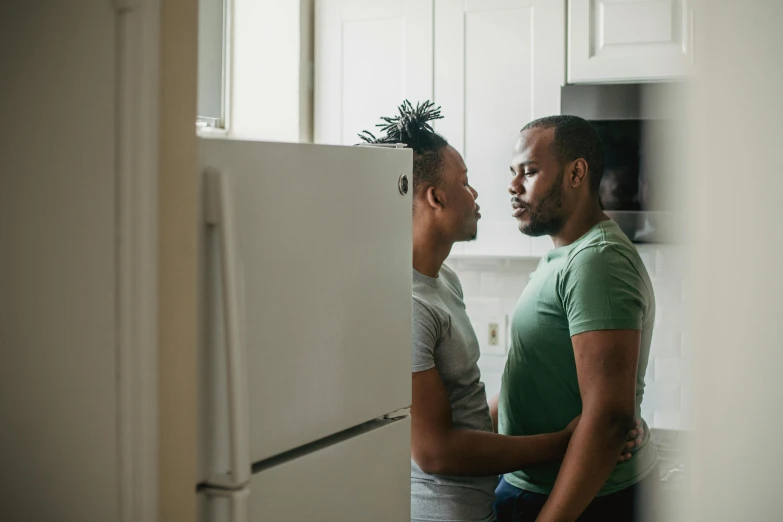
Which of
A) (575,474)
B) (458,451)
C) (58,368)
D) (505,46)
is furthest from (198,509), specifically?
(505,46)

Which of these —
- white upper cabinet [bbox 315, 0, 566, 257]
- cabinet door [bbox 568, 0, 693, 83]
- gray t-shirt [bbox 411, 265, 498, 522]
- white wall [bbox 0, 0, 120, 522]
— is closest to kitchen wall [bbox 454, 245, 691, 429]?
white upper cabinet [bbox 315, 0, 566, 257]

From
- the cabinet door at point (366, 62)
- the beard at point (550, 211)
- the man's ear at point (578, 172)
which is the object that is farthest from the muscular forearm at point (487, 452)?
the cabinet door at point (366, 62)

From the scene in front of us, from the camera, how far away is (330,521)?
3.73 ft

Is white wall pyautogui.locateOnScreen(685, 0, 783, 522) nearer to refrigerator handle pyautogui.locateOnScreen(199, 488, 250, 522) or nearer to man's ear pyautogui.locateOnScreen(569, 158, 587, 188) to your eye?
refrigerator handle pyautogui.locateOnScreen(199, 488, 250, 522)

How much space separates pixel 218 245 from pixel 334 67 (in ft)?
5.97

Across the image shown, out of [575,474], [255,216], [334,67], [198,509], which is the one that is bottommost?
[575,474]

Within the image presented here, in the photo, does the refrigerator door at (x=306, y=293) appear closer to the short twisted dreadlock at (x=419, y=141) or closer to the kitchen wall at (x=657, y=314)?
the short twisted dreadlock at (x=419, y=141)

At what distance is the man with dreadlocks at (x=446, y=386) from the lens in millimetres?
1447

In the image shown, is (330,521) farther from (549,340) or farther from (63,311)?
(549,340)

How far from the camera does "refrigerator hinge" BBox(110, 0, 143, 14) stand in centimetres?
84

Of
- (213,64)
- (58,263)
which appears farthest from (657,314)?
(58,263)

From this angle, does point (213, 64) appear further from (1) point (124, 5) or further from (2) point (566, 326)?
(1) point (124, 5)

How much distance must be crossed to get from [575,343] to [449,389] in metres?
0.26

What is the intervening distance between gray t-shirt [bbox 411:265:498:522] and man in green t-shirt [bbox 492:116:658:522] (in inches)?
5.0
